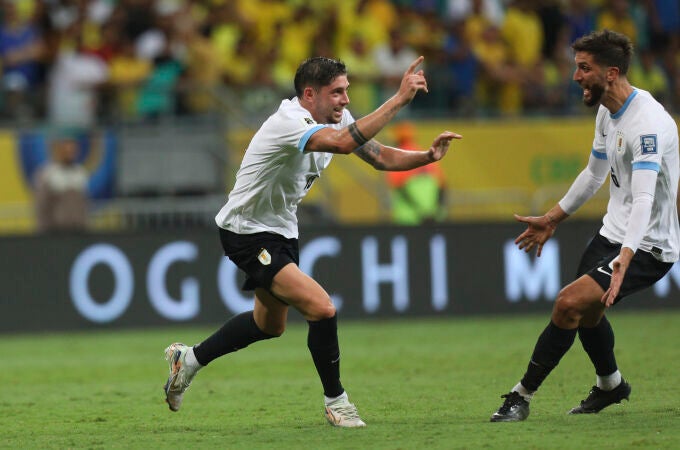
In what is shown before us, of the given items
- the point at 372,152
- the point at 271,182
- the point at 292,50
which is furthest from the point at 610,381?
the point at 292,50

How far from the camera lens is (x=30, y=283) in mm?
14430

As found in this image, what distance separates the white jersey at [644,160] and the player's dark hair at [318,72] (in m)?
1.64

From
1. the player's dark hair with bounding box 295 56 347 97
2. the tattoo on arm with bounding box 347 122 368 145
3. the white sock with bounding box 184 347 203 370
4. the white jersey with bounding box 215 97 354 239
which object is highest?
the player's dark hair with bounding box 295 56 347 97

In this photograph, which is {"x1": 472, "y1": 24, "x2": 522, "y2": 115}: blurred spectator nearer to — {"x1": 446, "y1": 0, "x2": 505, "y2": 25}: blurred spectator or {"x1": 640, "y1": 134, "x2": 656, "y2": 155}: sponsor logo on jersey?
{"x1": 446, "y1": 0, "x2": 505, "y2": 25}: blurred spectator

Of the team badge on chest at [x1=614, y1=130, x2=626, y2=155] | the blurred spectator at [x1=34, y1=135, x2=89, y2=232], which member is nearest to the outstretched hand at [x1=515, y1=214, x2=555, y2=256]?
the team badge on chest at [x1=614, y1=130, x2=626, y2=155]

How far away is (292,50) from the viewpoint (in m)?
17.3

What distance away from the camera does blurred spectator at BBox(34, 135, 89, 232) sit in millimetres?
15133

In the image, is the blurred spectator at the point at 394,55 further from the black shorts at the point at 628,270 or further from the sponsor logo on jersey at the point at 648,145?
the sponsor logo on jersey at the point at 648,145

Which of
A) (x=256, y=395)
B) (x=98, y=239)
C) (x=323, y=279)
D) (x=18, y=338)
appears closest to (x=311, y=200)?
(x=323, y=279)

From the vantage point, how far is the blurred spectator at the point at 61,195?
15133mm

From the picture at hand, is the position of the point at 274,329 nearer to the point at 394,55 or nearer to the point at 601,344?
the point at 601,344

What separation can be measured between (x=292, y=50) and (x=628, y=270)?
34.4ft

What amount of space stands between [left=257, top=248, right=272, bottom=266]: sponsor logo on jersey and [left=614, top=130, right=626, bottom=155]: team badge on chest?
7.12 feet

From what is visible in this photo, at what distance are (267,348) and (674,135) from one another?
6.47 metres
